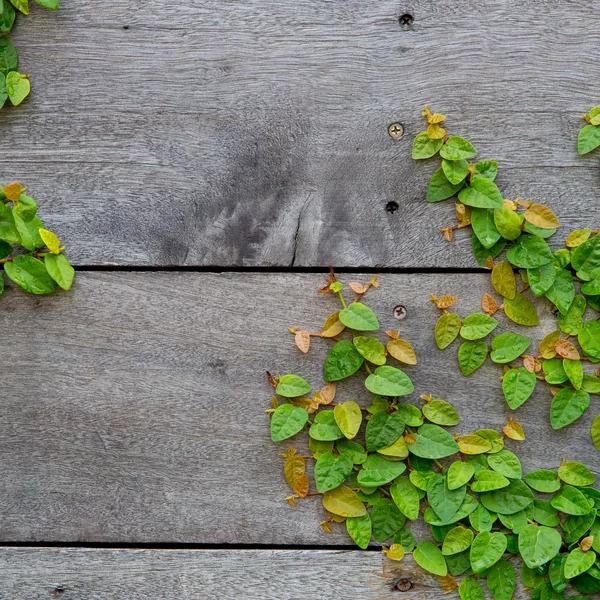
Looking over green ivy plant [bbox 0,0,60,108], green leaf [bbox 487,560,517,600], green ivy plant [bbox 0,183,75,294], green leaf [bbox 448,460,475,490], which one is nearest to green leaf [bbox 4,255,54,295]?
green ivy plant [bbox 0,183,75,294]

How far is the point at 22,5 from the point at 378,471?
0.65 meters

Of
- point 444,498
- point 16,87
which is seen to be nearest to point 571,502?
point 444,498

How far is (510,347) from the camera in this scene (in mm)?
627

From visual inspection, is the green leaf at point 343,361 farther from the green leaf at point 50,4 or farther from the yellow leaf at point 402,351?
the green leaf at point 50,4

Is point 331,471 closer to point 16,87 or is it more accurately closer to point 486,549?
point 486,549

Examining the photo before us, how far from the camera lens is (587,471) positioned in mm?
628

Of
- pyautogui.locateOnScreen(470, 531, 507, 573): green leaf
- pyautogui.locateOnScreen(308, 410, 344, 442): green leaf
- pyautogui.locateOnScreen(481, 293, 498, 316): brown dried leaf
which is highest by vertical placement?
pyautogui.locateOnScreen(481, 293, 498, 316): brown dried leaf

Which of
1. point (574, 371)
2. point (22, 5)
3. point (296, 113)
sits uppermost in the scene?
point (22, 5)

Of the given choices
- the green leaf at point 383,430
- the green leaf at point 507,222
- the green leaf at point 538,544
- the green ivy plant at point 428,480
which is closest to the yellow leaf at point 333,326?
the green ivy plant at point 428,480

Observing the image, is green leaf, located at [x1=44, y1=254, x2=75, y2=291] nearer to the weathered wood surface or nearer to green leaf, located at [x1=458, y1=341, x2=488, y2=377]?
the weathered wood surface

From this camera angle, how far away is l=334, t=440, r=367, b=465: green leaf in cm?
63

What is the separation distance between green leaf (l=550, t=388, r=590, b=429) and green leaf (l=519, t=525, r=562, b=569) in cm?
12

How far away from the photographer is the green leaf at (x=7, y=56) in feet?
2.02

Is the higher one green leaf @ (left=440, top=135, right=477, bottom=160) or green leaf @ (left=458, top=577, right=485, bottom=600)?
green leaf @ (left=440, top=135, right=477, bottom=160)
